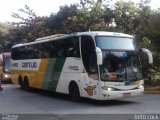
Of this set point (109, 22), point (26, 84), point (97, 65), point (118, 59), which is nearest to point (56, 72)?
point (97, 65)

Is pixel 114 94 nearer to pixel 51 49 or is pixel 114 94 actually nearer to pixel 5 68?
pixel 51 49

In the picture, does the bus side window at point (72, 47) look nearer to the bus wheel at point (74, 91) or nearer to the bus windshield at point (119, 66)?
the bus wheel at point (74, 91)

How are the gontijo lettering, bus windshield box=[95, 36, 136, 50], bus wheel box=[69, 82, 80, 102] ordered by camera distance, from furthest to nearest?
the gontijo lettering, bus wheel box=[69, 82, 80, 102], bus windshield box=[95, 36, 136, 50]

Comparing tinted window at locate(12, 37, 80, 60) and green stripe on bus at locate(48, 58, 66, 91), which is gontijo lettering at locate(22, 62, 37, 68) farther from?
green stripe on bus at locate(48, 58, 66, 91)

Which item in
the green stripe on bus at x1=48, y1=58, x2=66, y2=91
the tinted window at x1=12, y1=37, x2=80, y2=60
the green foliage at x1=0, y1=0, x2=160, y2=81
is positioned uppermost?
the green foliage at x1=0, y1=0, x2=160, y2=81

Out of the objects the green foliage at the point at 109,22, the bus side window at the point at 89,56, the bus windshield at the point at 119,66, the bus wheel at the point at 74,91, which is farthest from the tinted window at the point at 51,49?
the green foliage at the point at 109,22

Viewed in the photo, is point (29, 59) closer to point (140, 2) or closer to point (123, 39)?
point (123, 39)

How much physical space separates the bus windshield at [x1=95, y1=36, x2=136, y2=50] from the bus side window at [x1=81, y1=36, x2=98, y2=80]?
345 millimetres

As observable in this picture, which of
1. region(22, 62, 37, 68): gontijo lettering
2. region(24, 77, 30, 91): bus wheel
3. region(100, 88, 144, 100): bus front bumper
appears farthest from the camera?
region(24, 77, 30, 91): bus wheel

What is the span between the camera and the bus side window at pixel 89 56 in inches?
634

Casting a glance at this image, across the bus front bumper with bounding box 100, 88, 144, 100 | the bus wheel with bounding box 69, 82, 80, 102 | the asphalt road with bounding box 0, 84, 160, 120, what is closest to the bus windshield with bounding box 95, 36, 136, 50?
the bus front bumper with bounding box 100, 88, 144, 100

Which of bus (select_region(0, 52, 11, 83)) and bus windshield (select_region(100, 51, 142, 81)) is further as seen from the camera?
bus (select_region(0, 52, 11, 83))

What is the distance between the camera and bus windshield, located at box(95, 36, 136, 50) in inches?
640

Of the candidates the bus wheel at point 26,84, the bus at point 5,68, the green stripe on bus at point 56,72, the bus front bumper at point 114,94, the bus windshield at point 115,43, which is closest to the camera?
the bus front bumper at point 114,94
